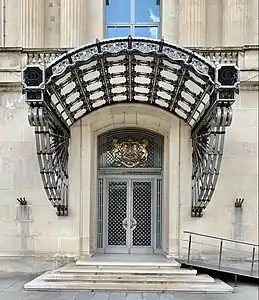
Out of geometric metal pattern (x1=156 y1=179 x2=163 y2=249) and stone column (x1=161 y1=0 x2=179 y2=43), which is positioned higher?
stone column (x1=161 y1=0 x2=179 y2=43)

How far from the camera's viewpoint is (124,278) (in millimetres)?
11383

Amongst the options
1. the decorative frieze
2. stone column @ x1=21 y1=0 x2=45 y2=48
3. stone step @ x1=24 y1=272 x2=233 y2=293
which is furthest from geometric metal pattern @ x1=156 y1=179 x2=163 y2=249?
stone column @ x1=21 y1=0 x2=45 y2=48

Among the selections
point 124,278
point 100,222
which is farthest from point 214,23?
point 124,278

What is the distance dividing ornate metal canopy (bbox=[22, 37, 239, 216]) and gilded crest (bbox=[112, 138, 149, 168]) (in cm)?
157

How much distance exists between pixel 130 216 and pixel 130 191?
714 millimetres

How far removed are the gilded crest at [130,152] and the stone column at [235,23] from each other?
3.69 meters

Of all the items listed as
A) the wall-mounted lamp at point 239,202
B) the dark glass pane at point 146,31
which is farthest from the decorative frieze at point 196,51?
the wall-mounted lamp at point 239,202

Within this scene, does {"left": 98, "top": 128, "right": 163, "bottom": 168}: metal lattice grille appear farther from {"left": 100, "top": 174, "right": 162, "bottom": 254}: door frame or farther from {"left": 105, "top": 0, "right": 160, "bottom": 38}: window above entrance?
{"left": 105, "top": 0, "right": 160, "bottom": 38}: window above entrance

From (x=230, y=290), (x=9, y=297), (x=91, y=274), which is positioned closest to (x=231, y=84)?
(x=230, y=290)

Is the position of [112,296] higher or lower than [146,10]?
lower

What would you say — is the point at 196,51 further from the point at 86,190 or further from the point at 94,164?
the point at 86,190

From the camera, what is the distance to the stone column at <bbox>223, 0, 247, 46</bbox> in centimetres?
1400

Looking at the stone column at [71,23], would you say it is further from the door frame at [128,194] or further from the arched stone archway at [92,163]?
the door frame at [128,194]

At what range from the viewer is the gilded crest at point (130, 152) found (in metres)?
14.8
